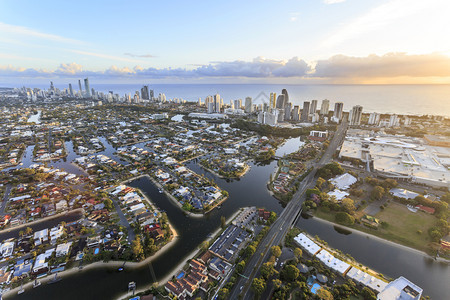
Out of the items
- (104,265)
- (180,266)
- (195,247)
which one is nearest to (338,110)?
(195,247)

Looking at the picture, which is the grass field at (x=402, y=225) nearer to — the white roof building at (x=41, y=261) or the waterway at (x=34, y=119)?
the white roof building at (x=41, y=261)

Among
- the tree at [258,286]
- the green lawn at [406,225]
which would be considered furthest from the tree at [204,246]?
the green lawn at [406,225]

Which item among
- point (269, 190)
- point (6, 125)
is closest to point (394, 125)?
point (269, 190)

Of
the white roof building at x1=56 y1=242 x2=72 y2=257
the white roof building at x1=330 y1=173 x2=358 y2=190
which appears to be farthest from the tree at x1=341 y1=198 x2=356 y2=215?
the white roof building at x1=56 y1=242 x2=72 y2=257

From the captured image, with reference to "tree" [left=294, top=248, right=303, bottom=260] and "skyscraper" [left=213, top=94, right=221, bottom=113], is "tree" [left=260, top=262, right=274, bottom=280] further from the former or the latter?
"skyscraper" [left=213, top=94, right=221, bottom=113]

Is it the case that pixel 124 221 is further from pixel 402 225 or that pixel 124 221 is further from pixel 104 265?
pixel 402 225

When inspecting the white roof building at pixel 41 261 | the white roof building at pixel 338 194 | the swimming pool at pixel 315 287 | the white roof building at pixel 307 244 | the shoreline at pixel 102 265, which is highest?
the white roof building at pixel 338 194
